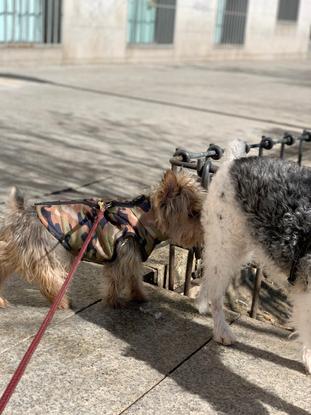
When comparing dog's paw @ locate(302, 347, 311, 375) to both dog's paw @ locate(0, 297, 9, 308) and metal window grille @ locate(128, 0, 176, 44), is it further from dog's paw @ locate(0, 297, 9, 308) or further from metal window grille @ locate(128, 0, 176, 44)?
metal window grille @ locate(128, 0, 176, 44)

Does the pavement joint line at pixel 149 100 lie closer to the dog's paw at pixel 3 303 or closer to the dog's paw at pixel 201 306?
the dog's paw at pixel 201 306

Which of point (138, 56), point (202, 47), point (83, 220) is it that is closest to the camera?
point (83, 220)

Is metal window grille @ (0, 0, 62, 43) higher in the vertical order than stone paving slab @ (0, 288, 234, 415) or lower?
higher

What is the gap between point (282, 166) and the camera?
3.08 meters

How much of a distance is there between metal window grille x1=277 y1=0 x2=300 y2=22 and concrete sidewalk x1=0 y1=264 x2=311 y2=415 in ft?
98.4

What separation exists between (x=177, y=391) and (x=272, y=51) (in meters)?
30.2

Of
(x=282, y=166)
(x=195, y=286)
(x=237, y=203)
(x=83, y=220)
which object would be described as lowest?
(x=195, y=286)

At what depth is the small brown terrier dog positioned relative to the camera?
3619 mm

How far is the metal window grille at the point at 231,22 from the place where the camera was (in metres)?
26.0

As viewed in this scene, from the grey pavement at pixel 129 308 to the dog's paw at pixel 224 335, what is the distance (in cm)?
5

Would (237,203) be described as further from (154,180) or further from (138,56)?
(138,56)

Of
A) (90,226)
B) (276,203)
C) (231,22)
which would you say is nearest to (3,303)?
(90,226)

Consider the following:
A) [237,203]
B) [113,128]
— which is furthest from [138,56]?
[237,203]

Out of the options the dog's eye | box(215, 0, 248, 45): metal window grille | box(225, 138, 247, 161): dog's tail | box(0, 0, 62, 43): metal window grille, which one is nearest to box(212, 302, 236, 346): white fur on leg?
the dog's eye
